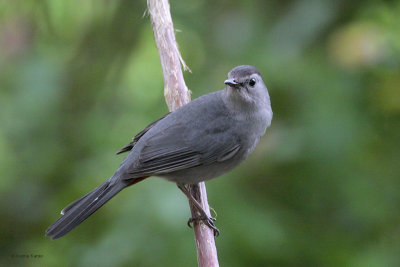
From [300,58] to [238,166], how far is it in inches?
35.1

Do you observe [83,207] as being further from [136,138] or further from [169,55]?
[169,55]

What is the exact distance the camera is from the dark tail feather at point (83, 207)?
3.26 metres

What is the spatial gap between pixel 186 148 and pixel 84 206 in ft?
2.68

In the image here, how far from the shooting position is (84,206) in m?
3.38

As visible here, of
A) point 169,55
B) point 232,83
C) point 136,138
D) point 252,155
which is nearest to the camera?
point 232,83

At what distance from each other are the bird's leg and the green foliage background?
11cm

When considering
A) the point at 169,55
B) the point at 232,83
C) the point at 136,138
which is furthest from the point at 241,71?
the point at 136,138

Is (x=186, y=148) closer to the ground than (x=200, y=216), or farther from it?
farther from it

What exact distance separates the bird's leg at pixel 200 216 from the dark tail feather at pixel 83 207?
40 centimetres

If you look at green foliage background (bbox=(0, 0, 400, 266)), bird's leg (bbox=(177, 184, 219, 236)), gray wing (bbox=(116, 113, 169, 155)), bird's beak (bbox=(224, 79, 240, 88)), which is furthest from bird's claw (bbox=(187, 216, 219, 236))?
bird's beak (bbox=(224, 79, 240, 88))

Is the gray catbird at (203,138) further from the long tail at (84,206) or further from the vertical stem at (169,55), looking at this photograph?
the vertical stem at (169,55)

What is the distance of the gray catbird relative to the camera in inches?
137

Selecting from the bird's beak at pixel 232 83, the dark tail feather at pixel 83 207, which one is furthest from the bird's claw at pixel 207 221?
the bird's beak at pixel 232 83

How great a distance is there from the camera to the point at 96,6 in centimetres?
425
